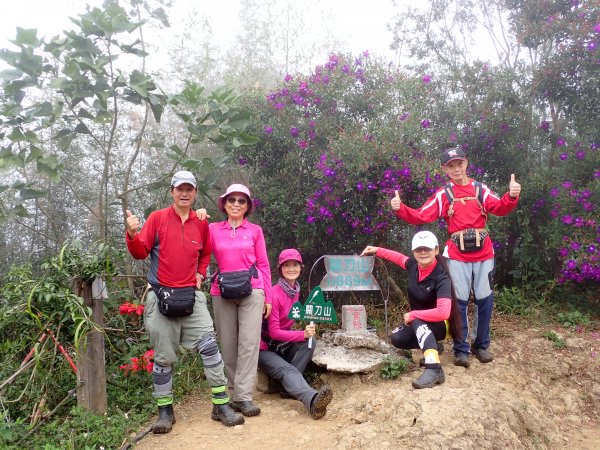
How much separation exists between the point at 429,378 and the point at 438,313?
1.71ft

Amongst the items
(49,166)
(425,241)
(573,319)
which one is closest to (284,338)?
(425,241)

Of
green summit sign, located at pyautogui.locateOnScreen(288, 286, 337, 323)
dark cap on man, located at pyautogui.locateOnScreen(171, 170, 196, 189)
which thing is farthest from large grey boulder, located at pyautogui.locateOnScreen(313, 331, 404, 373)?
dark cap on man, located at pyautogui.locateOnScreen(171, 170, 196, 189)

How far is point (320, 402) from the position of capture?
149 inches

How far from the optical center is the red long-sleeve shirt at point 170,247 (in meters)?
3.69

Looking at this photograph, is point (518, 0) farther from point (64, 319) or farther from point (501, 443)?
point (64, 319)

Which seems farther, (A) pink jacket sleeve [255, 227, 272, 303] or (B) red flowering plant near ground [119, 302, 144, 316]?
(B) red flowering plant near ground [119, 302, 144, 316]

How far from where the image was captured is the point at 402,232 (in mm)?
6344

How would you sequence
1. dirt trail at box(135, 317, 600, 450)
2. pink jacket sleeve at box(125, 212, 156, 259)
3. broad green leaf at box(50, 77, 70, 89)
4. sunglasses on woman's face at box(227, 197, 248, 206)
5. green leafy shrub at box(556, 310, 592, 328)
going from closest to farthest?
1. dirt trail at box(135, 317, 600, 450)
2. pink jacket sleeve at box(125, 212, 156, 259)
3. sunglasses on woman's face at box(227, 197, 248, 206)
4. broad green leaf at box(50, 77, 70, 89)
5. green leafy shrub at box(556, 310, 592, 328)

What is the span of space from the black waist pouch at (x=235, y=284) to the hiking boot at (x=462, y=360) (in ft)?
6.43

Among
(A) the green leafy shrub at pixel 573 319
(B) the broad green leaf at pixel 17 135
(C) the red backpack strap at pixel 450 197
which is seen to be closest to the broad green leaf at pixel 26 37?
(B) the broad green leaf at pixel 17 135

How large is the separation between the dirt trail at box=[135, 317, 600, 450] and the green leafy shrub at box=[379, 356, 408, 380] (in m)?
0.06

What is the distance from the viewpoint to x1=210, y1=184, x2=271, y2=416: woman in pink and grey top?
156 inches

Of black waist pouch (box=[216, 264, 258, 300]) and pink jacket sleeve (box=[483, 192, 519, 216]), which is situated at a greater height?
pink jacket sleeve (box=[483, 192, 519, 216])

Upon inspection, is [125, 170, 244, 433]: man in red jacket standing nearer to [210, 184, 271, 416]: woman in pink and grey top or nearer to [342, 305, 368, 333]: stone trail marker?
[210, 184, 271, 416]: woman in pink and grey top
